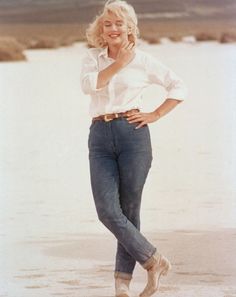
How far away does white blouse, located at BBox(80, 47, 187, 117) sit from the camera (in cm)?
349

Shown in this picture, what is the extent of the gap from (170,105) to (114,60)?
0.84ft

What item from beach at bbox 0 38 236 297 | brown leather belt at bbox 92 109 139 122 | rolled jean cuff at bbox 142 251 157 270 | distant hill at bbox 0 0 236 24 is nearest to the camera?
brown leather belt at bbox 92 109 139 122

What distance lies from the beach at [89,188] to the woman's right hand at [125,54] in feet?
1.00

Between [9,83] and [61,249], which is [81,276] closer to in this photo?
[61,249]

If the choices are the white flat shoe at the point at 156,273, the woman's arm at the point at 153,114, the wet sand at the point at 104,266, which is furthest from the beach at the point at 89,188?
the woman's arm at the point at 153,114

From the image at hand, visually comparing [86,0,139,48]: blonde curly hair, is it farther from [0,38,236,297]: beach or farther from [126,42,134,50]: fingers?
[0,38,236,297]: beach

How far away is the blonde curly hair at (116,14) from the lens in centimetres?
→ 354

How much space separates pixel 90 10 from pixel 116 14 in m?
0.77

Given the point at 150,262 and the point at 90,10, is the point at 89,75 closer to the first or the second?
the point at 150,262

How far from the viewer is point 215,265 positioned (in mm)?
3990

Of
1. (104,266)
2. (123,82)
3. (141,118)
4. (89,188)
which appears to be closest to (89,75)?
(123,82)

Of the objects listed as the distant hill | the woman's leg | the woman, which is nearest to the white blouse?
the woman

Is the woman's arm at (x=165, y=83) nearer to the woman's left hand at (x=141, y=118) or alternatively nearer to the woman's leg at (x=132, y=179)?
the woman's left hand at (x=141, y=118)

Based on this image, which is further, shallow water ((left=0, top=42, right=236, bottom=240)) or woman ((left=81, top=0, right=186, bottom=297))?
shallow water ((left=0, top=42, right=236, bottom=240))
